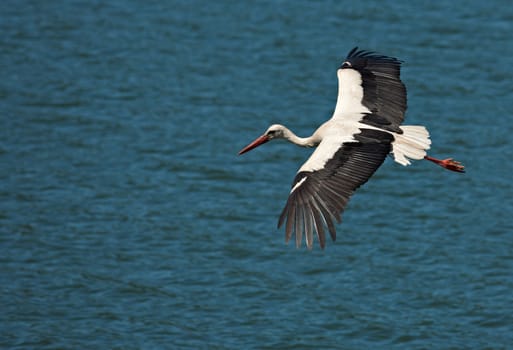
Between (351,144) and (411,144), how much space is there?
920mm

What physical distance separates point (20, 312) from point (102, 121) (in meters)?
5.40

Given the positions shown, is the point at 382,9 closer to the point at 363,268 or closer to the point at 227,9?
the point at 227,9

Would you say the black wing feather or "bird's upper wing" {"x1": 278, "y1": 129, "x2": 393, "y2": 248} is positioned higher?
the black wing feather

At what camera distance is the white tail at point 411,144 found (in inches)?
529

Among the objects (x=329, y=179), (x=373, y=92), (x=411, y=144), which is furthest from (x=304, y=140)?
(x=329, y=179)

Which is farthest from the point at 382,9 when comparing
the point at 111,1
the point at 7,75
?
the point at 7,75

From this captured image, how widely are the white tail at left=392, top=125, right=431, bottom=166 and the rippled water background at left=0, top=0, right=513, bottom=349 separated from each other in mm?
3006

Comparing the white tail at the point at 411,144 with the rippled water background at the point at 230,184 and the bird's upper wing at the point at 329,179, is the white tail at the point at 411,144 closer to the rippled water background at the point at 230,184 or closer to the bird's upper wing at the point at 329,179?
the bird's upper wing at the point at 329,179

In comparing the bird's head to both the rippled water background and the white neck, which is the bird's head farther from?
the rippled water background

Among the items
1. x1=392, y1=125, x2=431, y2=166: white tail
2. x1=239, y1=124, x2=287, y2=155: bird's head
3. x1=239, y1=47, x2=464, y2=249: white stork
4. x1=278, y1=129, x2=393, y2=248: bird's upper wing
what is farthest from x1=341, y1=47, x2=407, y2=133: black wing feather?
x1=239, y1=124, x2=287, y2=155: bird's head

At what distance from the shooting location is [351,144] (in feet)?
42.7

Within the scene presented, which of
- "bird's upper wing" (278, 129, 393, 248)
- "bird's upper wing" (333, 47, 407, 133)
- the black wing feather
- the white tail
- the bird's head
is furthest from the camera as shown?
the bird's head

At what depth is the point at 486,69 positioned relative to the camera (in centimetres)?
2188

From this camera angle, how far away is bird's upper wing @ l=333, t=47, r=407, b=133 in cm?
1412
